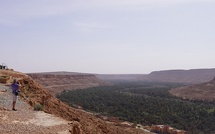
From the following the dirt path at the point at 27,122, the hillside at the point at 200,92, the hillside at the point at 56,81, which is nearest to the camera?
the dirt path at the point at 27,122

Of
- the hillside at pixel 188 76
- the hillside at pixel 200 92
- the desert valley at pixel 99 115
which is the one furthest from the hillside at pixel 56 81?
the hillside at pixel 188 76

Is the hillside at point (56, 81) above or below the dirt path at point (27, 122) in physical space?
below

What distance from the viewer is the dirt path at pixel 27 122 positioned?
9.73 metres

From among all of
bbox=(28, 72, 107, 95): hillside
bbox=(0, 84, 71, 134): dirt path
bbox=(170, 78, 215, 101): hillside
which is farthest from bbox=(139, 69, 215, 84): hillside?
bbox=(0, 84, 71, 134): dirt path

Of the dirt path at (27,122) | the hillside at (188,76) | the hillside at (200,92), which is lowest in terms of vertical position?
the hillside at (200,92)

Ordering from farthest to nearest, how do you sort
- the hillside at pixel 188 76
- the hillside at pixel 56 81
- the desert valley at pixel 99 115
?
the hillside at pixel 188 76
the hillside at pixel 56 81
the desert valley at pixel 99 115

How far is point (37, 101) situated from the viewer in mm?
17062

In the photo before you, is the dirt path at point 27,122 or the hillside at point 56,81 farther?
the hillside at point 56,81

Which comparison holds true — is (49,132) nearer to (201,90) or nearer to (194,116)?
(194,116)

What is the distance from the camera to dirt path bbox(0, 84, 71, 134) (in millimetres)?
9727

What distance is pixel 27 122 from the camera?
10.9 m

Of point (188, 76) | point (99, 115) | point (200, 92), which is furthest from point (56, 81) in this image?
point (188, 76)

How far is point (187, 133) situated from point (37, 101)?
16.1 meters

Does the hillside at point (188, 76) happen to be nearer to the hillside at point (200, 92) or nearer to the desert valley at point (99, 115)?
the hillside at point (200, 92)
